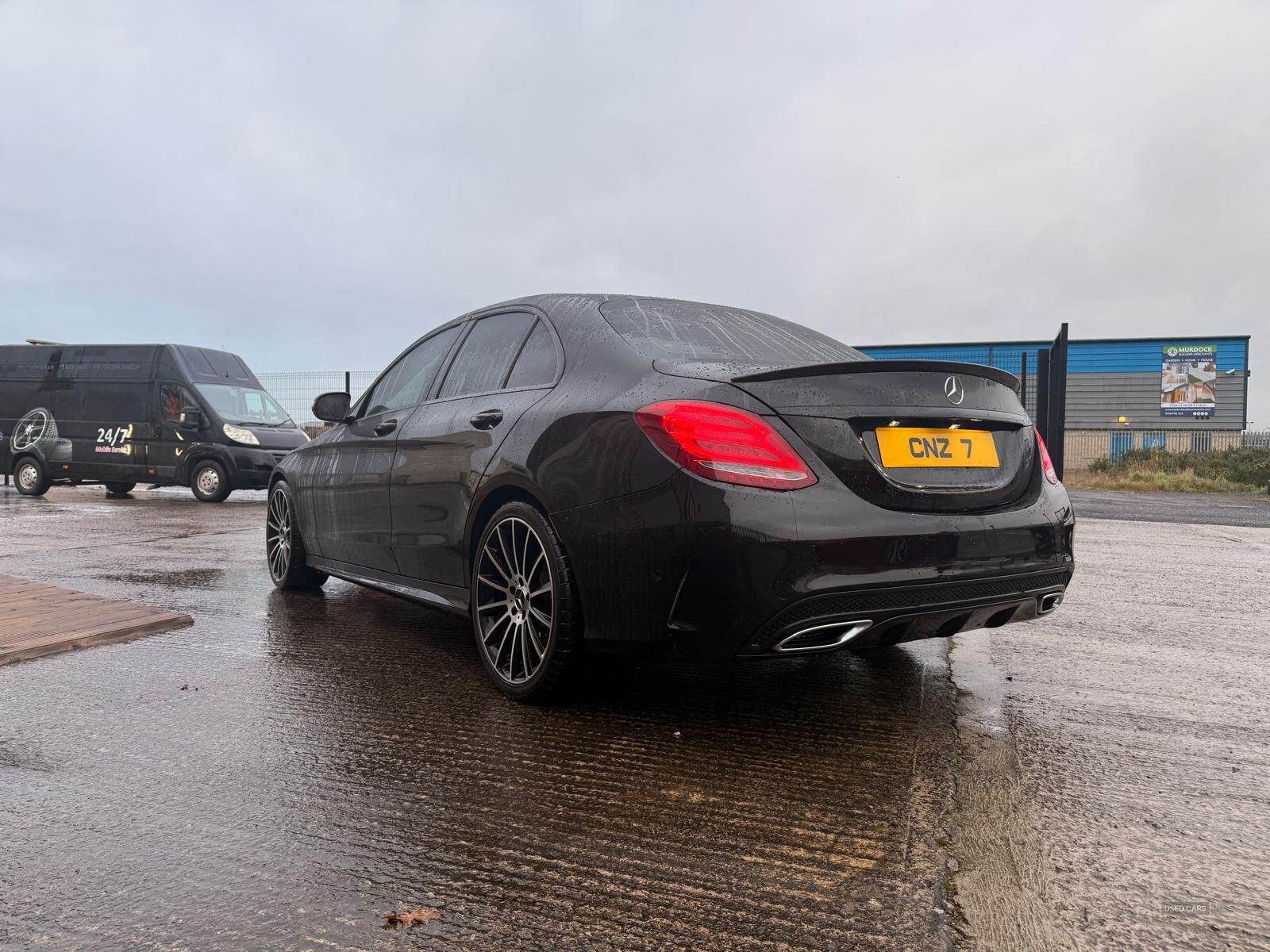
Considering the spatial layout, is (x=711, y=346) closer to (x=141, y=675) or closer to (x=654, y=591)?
(x=654, y=591)

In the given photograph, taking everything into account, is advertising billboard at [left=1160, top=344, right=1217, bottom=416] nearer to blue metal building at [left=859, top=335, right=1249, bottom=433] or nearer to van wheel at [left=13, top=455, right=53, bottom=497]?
blue metal building at [left=859, top=335, right=1249, bottom=433]

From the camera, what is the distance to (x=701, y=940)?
1806 mm

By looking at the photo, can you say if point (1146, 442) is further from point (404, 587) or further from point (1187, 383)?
point (404, 587)

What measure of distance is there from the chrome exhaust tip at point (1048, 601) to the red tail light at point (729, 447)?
3.43 feet

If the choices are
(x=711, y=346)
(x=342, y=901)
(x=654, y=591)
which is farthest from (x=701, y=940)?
(x=711, y=346)

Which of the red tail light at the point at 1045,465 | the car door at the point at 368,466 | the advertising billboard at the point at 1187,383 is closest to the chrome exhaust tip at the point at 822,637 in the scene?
the red tail light at the point at 1045,465

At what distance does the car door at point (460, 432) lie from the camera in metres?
3.66

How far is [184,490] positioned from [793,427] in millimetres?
17865

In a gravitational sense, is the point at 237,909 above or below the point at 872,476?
below

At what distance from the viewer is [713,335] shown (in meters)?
3.63

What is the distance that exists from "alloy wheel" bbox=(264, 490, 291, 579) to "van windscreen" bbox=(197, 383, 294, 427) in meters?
9.34

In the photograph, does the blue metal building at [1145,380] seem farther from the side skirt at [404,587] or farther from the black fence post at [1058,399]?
the side skirt at [404,587]

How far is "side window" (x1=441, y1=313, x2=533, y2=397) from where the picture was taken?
394 cm

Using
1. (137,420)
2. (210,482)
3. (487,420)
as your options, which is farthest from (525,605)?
(137,420)
